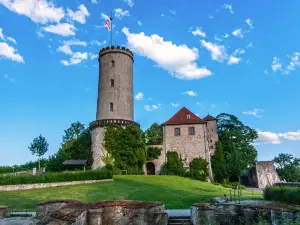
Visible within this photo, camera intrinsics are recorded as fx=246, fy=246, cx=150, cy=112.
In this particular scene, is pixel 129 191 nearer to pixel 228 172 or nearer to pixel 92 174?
pixel 92 174

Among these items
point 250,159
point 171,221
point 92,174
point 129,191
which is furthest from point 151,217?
point 250,159

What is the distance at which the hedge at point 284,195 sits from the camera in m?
10.3

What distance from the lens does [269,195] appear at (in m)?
12.6

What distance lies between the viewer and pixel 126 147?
30.8 meters

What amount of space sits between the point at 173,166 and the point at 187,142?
13.5 feet

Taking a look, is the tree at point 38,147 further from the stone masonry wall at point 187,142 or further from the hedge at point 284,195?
the hedge at point 284,195

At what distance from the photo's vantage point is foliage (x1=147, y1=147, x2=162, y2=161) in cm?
3409

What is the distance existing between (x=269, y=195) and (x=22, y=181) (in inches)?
743

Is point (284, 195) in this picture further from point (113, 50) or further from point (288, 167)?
point (288, 167)

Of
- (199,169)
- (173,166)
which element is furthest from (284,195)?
(173,166)

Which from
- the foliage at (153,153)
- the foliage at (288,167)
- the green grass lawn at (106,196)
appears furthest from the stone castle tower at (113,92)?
the foliage at (288,167)

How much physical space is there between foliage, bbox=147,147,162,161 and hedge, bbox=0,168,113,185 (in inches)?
397

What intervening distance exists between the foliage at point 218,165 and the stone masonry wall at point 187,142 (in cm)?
356

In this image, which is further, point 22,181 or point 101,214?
point 22,181
